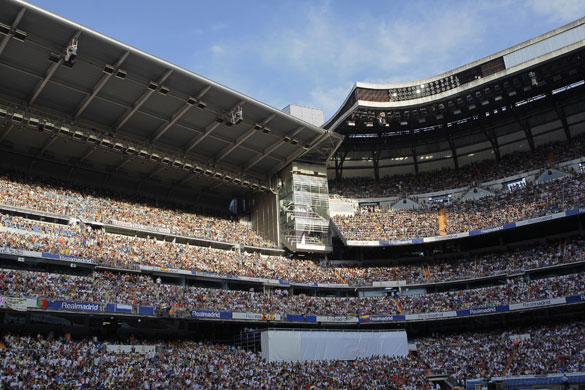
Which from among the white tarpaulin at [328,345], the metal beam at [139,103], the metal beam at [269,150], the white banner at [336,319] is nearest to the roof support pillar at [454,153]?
the metal beam at [269,150]

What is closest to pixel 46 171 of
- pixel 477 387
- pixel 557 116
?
pixel 477 387

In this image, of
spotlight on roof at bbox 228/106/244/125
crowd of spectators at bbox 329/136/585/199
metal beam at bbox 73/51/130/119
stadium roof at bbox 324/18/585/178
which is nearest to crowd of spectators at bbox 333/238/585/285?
crowd of spectators at bbox 329/136/585/199

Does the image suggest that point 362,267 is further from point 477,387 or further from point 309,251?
point 477,387

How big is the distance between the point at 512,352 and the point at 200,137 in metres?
32.6

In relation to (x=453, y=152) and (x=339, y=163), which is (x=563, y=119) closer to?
(x=453, y=152)

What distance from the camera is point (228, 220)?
5750cm

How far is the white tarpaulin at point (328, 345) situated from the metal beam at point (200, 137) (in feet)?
61.7

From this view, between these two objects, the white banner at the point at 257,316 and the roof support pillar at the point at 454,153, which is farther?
the roof support pillar at the point at 454,153

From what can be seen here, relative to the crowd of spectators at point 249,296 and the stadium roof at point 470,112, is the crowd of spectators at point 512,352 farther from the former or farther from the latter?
the stadium roof at point 470,112

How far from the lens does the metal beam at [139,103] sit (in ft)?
131

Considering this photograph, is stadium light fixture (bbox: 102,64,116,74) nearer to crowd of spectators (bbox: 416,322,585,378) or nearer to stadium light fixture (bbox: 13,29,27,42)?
stadium light fixture (bbox: 13,29,27,42)

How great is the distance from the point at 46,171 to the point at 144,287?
17.1 metres

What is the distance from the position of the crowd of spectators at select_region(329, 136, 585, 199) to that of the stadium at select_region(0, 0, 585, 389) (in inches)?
11.3

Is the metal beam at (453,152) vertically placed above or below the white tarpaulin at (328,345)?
above
